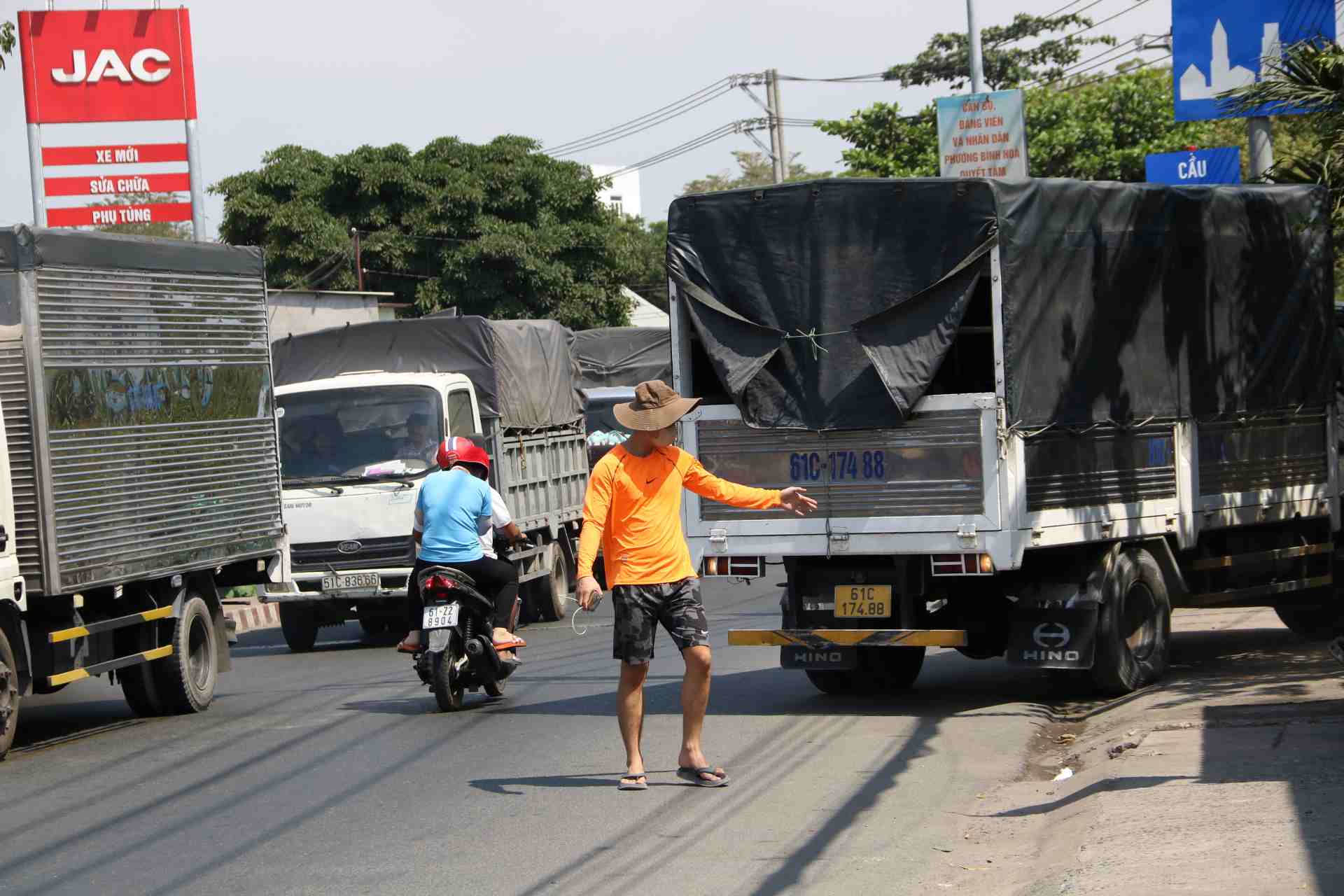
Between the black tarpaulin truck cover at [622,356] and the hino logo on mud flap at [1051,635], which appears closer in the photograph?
the hino logo on mud flap at [1051,635]

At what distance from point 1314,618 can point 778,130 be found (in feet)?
138

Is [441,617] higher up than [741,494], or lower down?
lower down

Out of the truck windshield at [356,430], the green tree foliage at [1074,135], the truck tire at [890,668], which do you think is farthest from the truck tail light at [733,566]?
the green tree foliage at [1074,135]

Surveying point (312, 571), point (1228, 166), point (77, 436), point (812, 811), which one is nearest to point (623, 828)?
point (812, 811)

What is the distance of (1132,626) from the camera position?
37.0ft

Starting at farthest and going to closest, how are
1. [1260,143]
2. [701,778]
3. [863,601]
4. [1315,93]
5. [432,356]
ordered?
1. [432,356]
2. [1260,143]
3. [1315,93]
4. [863,601]
5. [701,778]

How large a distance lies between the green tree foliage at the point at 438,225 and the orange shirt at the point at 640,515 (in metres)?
35.0

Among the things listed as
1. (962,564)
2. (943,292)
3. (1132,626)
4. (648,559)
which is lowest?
(1132,626)

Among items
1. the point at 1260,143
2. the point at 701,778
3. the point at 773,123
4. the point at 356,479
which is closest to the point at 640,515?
the point at 701,778

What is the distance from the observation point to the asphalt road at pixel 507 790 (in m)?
6.99

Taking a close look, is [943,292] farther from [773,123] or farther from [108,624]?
[773,123]

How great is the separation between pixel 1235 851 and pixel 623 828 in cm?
260

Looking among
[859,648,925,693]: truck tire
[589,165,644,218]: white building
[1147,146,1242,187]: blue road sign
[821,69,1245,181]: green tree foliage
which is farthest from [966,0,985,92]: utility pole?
[589,165,644,218]: white building

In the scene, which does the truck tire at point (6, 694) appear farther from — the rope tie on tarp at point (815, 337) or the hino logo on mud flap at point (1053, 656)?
the hino logo on mud flap at point (1053, 656)
